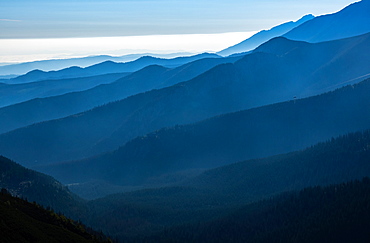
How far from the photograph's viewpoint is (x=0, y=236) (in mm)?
50844

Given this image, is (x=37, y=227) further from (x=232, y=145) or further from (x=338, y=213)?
(x=232, y=145)

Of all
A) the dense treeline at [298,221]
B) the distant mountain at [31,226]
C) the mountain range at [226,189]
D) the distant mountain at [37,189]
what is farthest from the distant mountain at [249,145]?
the distant mountain at [31,226]

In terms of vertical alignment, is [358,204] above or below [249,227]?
above

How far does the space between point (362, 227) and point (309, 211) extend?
44.7ft

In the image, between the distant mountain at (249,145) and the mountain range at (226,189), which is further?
the distant mountain at (249,145)

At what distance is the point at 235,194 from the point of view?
413ft

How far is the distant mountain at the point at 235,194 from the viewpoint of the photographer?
9538 cm

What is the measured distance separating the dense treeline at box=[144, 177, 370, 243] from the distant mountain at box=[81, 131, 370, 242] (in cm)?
35

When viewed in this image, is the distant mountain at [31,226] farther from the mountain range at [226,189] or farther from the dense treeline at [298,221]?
the dense treeline at [298,221]

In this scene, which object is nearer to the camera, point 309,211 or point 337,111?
point 309,211

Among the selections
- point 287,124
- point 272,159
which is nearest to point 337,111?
point 287,124

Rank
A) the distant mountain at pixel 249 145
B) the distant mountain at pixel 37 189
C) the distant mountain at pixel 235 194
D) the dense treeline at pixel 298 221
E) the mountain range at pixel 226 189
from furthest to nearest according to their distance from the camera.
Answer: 1. the distant mountain at pixel 249 145
2. the distant mountain at pixel 37 189
3. the distant mountain at pixel 235 194
4. the mountain range at pixel 226 189
5. the dense treeline at pixel 298 221

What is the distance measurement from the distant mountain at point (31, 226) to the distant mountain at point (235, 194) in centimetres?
2836

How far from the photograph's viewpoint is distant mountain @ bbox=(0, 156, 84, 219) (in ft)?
383
